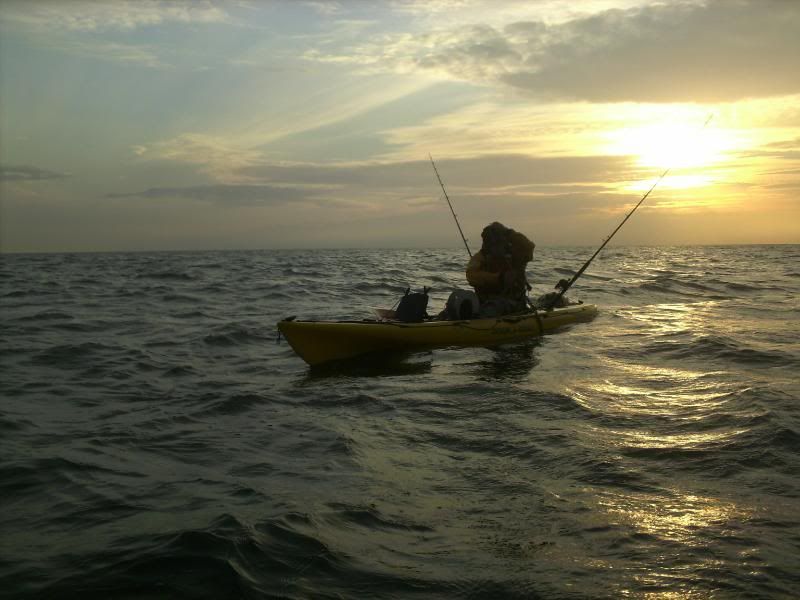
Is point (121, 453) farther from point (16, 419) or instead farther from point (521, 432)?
point (521, 432)

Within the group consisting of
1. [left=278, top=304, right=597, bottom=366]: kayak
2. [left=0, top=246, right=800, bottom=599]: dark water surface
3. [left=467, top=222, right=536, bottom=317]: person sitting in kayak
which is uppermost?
[left=467, top=222, right=536, bottom=317]: person sitting in kayak

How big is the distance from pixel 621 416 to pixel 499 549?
370 cm

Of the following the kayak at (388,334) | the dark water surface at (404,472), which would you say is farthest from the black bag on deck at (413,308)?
the dark water surface at (404,472)

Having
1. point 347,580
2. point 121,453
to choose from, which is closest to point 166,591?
point 347,580

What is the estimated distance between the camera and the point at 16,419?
7.34 meters

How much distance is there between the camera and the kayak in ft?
34.9

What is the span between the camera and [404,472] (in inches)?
222

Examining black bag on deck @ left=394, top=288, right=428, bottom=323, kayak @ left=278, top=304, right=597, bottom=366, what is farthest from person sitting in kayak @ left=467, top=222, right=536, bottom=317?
black bag on deck @ left=394, top=288, right=428, bottom=323

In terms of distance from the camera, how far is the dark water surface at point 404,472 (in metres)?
3.83

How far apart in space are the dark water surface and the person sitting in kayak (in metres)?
1.15

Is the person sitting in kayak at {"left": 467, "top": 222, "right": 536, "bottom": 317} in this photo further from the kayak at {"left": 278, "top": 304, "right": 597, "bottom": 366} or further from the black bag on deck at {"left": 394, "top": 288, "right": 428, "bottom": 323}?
the black bag on deck at {"left": 394, "top": 288, "right": 428, "bottom": 323}

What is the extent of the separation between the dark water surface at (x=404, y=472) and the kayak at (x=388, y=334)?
35 cm

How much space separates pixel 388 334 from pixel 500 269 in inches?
110

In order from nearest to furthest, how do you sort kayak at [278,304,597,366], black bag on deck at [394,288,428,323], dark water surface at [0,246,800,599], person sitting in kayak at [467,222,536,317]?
dark water surface at [0,246,800,599], kayak at [278,304,597,366], black bag on deck at [394,288,428,323], person sitting in kayak at [467,222,536,317]
